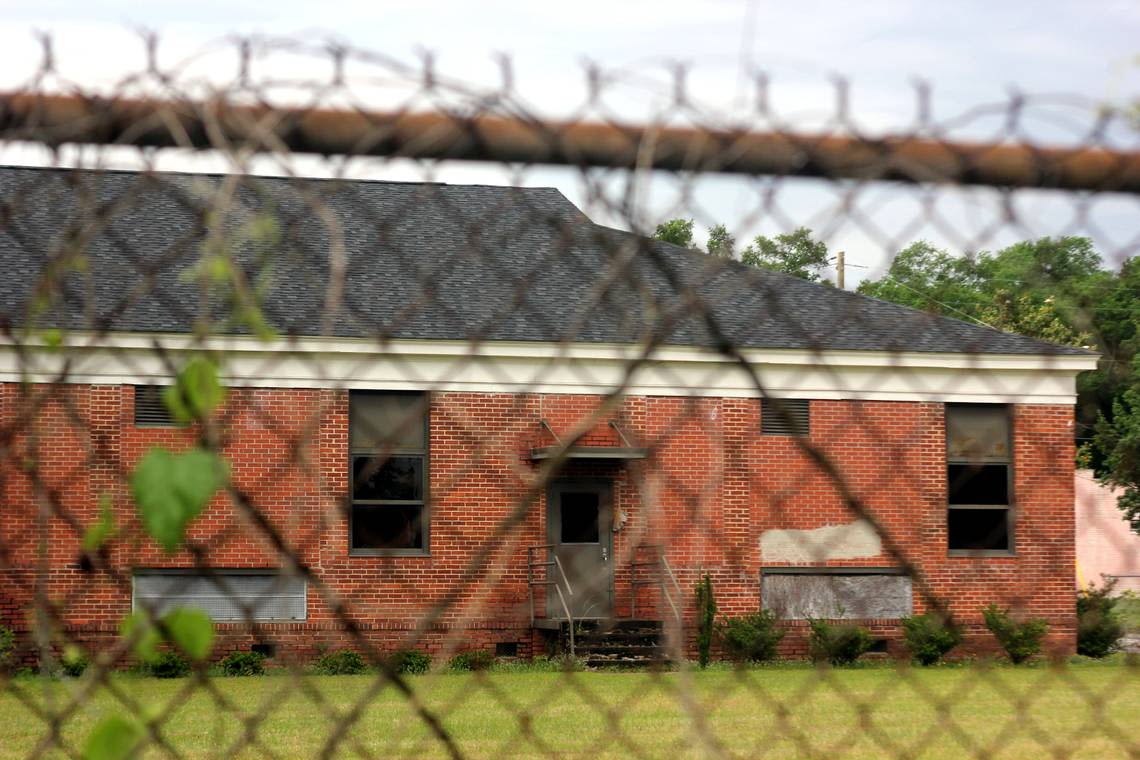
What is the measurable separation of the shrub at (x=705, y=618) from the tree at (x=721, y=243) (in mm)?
13888

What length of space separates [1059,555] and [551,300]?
11.5 meters

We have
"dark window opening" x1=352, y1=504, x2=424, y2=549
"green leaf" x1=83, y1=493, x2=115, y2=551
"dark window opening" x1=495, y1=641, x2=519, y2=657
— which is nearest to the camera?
"green leaf" x1=83, y1=493, x2=115, y2=551

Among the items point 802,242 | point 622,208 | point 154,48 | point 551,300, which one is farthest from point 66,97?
point 551,300

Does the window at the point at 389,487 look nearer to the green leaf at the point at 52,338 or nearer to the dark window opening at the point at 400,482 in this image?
the dark window opening at the point at 400,482

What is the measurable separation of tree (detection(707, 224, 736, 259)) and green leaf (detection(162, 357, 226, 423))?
0.65m

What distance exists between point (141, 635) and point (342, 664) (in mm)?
13688

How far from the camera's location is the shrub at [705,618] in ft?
51.0

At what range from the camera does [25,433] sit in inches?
62.2

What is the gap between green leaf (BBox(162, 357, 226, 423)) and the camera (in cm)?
121

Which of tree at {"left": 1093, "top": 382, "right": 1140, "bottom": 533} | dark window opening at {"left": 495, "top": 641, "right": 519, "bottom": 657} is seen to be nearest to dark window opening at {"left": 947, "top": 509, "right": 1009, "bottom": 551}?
dark window opening at {"left": 495, "top": 641, "right": 519, "bottom": 657}

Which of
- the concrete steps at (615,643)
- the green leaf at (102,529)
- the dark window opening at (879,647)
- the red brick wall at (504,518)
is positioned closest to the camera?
the green leaf at (102,529)

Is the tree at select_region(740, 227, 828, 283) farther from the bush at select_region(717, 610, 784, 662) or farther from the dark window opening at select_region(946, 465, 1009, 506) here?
the bush at select_region(717, 610, 784, 662)

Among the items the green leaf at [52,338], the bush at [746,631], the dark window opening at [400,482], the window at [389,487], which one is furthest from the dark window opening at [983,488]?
the green leaf at [52,338]

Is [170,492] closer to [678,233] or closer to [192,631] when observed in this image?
[192,631]
